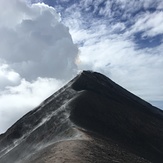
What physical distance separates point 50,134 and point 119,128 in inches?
896

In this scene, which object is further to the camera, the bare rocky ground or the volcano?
the volcano

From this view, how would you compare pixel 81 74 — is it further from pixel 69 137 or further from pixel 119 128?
pixel 69 137

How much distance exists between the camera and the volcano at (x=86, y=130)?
76.9 m

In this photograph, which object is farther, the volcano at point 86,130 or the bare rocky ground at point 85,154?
the volcano at point 86,130

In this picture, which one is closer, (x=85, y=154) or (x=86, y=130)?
(x=85, y=154)

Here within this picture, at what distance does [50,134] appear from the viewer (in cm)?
10725

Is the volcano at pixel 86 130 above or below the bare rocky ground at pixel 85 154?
above

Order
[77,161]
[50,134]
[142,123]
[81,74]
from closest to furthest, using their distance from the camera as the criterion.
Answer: [77,161]
[50,134]
[142,123]
[81,74]

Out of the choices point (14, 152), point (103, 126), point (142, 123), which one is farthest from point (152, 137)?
point (14, 152)

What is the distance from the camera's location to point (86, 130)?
98.8 metres

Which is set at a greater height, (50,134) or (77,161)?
(50,134)

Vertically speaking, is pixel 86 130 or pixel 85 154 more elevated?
pixel 86 130

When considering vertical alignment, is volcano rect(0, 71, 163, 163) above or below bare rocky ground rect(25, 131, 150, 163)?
above

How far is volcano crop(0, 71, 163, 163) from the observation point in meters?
76.9
